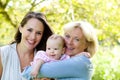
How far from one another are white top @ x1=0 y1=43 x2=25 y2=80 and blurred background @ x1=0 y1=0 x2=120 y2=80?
332cm

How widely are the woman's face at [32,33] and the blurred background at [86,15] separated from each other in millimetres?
3424

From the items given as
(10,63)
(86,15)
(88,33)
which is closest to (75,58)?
(88,33)

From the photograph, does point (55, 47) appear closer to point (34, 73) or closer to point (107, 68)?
point (34, 73)

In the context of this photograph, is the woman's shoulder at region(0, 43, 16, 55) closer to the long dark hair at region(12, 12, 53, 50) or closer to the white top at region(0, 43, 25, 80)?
the white top at region(0, 43, 25, 80)

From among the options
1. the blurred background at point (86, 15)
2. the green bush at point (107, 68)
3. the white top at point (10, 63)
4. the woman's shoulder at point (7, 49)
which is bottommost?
the green bush at point (107, 68)

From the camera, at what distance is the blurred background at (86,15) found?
7.04 meters

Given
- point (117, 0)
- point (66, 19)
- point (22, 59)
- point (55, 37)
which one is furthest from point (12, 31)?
point (55, 37)

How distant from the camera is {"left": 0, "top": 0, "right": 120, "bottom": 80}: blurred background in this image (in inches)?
277

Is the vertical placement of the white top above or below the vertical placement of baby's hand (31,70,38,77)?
below

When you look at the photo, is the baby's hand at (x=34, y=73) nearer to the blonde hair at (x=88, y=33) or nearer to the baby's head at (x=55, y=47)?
the baby's head at (x=55, y=47)

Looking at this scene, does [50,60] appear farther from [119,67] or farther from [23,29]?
[119,67]

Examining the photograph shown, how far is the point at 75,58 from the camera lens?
3.00 m

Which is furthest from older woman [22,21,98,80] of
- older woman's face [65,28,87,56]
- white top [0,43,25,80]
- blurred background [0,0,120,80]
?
blurred background [0,0,120,80]

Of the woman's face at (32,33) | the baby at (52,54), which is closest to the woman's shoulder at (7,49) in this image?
the woman's face at (32,33)
